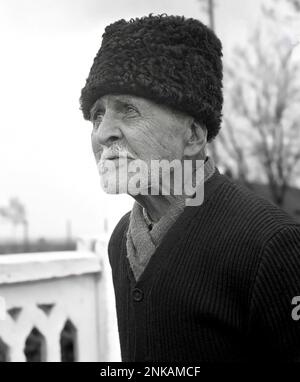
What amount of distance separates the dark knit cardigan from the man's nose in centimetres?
29

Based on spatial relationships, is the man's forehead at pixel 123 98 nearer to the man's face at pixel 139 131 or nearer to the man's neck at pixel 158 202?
the man's face at pixel 139 131

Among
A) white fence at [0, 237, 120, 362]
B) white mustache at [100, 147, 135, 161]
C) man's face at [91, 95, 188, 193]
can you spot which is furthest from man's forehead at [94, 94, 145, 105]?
white fence at [0, 237, 120, 362]

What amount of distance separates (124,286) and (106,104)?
22.1 inches

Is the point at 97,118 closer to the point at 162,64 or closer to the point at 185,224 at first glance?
the point at 162,64

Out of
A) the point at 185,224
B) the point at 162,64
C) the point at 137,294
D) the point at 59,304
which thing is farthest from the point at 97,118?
the point at 59,304

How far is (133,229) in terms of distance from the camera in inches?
58.4

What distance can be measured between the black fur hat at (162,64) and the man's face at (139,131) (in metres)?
0.03

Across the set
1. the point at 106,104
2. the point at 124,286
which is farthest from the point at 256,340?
the point at 106,104

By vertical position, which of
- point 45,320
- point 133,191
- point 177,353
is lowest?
point 45,320

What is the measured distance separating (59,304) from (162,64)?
128 centimetres

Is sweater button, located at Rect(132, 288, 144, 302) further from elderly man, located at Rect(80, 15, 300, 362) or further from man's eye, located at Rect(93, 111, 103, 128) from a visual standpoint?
man's eye, located at Rect(93, 111, 103, 128)

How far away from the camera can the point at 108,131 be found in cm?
135

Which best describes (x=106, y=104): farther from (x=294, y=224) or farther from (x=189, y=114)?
(x=294, y=224)

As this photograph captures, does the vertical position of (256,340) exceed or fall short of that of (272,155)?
it falls short
